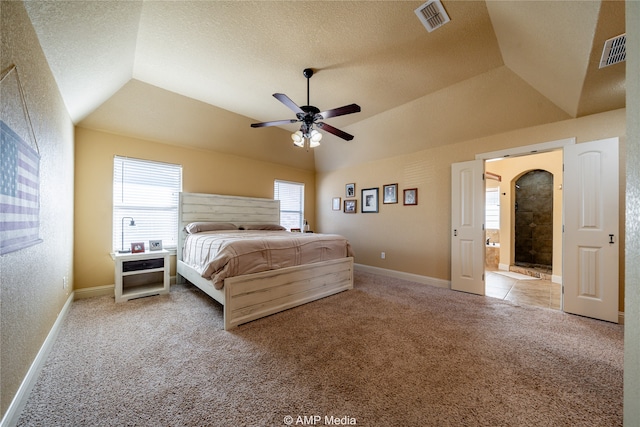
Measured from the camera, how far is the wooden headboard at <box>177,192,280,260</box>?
4.01 meters

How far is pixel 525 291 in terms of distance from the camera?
3.88 meters

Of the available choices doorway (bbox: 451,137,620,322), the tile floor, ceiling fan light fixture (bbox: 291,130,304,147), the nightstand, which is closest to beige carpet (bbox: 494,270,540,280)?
the tile floor

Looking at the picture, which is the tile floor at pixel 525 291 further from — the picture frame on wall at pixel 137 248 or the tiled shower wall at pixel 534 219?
the picture frame on wall at pixel 137 248

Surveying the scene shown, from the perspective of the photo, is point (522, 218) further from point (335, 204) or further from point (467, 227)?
point (335, 204)

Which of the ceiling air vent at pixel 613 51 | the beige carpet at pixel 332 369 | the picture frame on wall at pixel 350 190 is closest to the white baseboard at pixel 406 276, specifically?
the beige carpet at pixel 332 369

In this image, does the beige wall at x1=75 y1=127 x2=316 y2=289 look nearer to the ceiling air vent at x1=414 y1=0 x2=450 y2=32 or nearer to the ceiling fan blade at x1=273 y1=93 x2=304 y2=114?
the ceiling fan blade at x1=273 y1=93 x2=304 y2=114

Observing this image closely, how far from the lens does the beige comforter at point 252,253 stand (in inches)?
96.6

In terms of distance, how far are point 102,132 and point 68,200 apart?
117 centimetres

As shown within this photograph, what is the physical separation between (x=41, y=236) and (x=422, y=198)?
15.2 ft

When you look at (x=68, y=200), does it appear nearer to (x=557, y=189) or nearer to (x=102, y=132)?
(x=102, y=132)

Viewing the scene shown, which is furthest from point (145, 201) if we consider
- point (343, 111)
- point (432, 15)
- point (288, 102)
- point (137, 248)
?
point (432, 15)

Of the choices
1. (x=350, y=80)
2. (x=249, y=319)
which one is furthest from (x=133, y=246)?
(x=350, y=80)

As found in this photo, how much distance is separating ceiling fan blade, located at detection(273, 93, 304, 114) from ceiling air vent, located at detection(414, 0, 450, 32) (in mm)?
1275

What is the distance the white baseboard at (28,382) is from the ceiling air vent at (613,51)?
454cm
